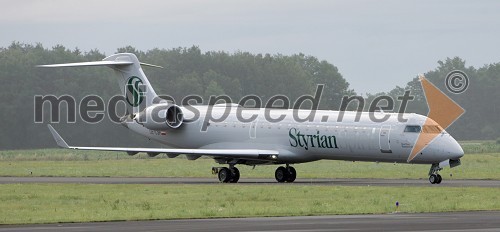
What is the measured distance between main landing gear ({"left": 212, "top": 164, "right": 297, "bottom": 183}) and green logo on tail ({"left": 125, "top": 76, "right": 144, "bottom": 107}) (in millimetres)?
8283

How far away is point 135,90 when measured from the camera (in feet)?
179

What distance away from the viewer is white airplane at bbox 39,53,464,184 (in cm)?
4403

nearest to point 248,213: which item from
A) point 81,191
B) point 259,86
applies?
point 81,191

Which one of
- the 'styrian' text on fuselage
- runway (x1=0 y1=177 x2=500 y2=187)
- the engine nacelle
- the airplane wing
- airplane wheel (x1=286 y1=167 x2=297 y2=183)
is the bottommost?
runway (x1=0 y1=177 x2=500 y2=187)

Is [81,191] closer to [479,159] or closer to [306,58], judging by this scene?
[479,159]

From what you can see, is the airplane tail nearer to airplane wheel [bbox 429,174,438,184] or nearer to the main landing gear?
the main landing gear

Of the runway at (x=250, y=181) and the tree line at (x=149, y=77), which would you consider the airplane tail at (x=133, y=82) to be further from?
the tree line at (x=149, y=77)

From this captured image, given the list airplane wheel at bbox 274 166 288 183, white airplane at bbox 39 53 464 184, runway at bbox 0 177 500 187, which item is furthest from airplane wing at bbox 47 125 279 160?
runway at bbox 0 177 500 187

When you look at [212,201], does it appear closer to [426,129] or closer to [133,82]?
[426,129]

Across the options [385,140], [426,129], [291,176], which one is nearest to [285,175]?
A: [291,176]

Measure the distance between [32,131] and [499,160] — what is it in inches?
2203

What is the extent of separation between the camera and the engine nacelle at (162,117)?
51562 millimetres

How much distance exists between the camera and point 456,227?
81.0 ft

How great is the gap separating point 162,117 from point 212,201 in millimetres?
17222
